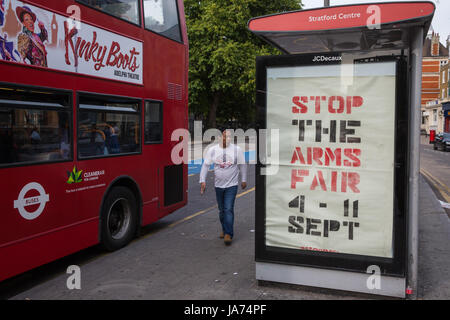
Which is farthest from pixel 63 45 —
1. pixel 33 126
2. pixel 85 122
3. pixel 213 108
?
pixel 213 108

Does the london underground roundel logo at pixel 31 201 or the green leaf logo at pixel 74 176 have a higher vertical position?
the green leaf logo at pixel 74 176

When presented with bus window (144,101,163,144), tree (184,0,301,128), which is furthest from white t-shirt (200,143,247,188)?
tree (184,0,301,128)

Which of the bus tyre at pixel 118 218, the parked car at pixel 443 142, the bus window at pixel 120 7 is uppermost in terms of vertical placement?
the bus window at pixel 120 7

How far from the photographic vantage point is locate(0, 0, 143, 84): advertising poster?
472 cm

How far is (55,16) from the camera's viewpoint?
17.6 ft

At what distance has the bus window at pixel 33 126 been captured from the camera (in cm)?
471

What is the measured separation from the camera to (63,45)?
5488 mm

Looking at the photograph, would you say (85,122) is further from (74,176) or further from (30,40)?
(30,40)

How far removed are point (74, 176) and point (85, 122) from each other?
2.44 ft

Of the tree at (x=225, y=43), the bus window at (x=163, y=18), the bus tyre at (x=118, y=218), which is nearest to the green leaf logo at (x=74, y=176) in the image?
the bus tyre at (x=118, y=218)

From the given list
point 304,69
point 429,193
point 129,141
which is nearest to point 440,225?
point 429,193

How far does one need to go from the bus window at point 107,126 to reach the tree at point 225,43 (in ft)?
73.3

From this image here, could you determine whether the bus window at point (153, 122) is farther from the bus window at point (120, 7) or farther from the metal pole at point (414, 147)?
the metal pole at point (414, 147)
